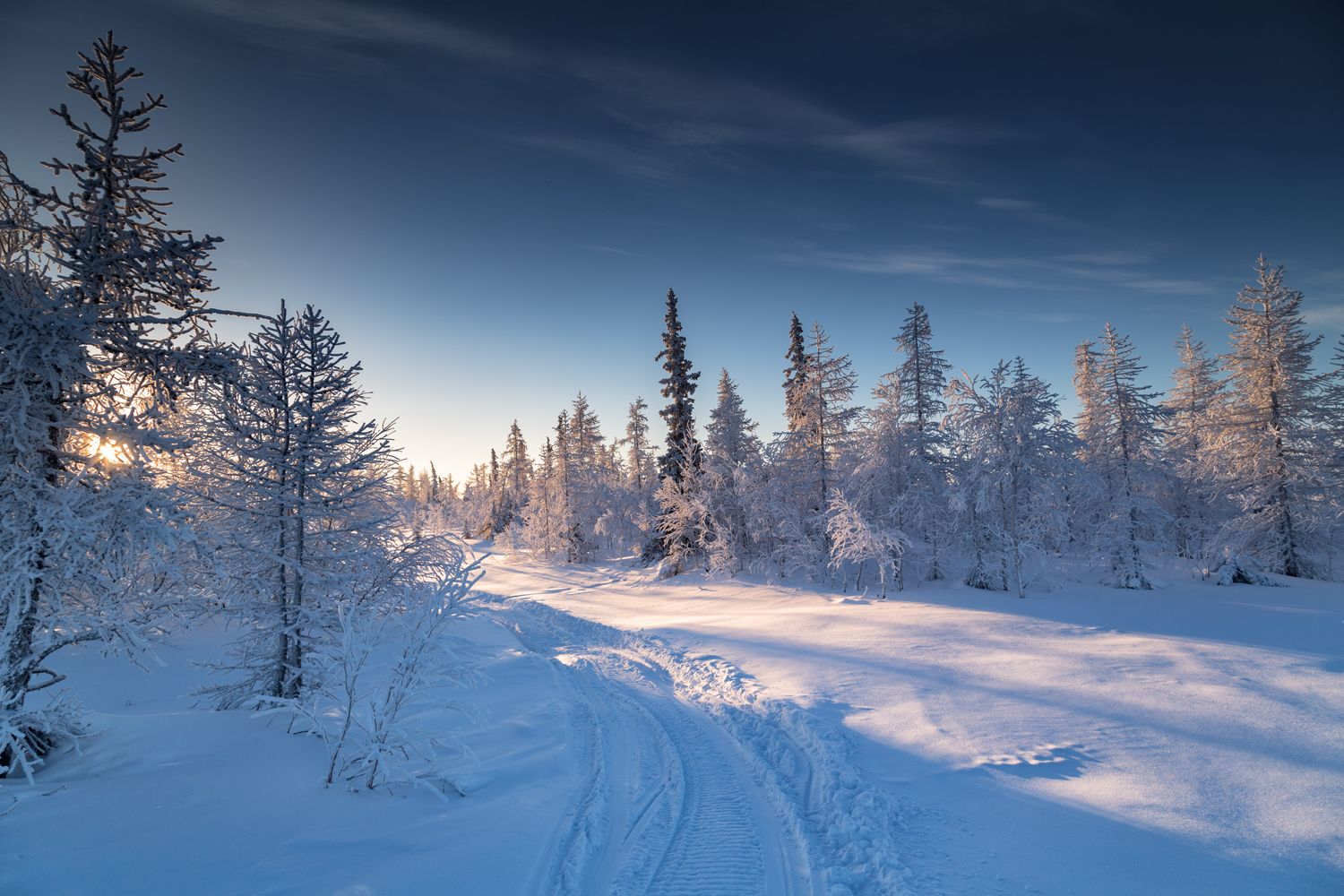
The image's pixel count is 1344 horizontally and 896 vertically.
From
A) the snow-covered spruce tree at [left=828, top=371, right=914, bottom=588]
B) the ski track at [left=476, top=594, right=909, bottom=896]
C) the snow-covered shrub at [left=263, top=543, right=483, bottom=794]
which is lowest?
the ski track at [left=476, top=594, right=909, bottom=896]

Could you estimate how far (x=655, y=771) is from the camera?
22.2ft

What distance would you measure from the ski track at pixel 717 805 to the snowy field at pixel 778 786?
36mm

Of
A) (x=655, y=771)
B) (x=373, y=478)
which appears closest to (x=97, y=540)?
(x=373, y=478)

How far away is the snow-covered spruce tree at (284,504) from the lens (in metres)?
8.92

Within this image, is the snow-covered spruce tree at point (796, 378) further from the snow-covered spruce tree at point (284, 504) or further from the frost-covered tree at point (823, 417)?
the snow-covered spruce tree at point (284, 504)

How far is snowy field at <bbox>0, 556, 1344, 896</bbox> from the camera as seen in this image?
4.31 meters

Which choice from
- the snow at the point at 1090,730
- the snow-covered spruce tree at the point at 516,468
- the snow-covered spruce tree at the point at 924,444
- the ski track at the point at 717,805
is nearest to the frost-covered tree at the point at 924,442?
the snow-covered spruce tree at the point at 924,444

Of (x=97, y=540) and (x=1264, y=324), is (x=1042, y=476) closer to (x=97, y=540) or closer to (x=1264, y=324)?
(x=1264, y=324)

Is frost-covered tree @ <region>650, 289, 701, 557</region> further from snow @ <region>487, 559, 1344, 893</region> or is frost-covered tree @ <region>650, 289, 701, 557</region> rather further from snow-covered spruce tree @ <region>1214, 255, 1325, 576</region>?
snow-covered spruce tree @ <region>1214, 255, 1325, 576</region>

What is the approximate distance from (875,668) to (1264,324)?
A: 2841 centimetres

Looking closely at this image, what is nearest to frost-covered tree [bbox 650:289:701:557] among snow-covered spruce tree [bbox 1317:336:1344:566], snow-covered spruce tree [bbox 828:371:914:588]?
snow-covered spruce tree [bbox 828:371:914:588]

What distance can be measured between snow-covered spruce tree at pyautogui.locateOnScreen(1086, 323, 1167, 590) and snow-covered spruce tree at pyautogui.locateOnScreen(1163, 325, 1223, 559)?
107cm

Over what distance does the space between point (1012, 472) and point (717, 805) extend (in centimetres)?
1895

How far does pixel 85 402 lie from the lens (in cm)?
593
